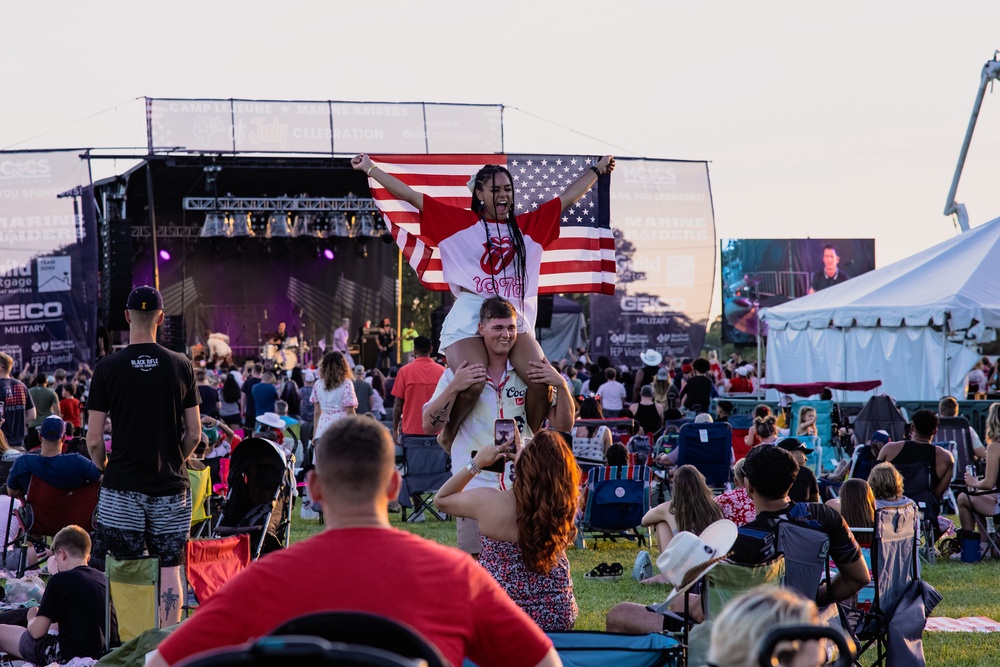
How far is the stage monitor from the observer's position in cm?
3997

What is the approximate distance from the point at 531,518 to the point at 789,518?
43.2 inches

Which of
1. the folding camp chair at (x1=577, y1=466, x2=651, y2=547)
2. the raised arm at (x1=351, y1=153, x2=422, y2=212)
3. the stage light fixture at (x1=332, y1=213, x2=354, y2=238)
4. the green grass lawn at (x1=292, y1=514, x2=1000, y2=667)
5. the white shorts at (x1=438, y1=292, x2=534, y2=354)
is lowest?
the green grass lawn at (x1=292, y1=514, x2=1000, y2=667)

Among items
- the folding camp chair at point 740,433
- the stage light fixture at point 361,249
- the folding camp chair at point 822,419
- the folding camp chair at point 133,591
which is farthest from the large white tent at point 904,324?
the folding camp chair at point 133,591

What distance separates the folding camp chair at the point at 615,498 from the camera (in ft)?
32.1

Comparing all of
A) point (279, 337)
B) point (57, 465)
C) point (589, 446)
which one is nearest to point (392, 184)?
point (57, 465)

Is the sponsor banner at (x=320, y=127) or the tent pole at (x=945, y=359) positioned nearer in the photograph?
the tent pole at (x=945, y=359)

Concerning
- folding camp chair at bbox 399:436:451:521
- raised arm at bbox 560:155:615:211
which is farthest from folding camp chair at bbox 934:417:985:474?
raised arm at bbox 560:155:615:211

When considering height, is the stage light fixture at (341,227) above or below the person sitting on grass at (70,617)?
above

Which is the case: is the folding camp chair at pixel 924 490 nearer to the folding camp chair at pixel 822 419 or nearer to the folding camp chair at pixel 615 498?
the folding camp chair at pixel 615 498

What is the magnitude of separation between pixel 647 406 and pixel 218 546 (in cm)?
963

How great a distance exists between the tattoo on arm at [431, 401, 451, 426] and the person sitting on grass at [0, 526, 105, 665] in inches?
72.0

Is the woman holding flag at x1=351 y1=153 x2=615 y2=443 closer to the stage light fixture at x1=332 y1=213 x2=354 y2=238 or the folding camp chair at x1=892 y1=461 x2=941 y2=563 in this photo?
the folding camp chair at x1=892 y1=461 x2=941 y2=563

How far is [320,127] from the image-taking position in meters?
21.8

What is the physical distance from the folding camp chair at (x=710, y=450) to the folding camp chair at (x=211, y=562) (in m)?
5.84
